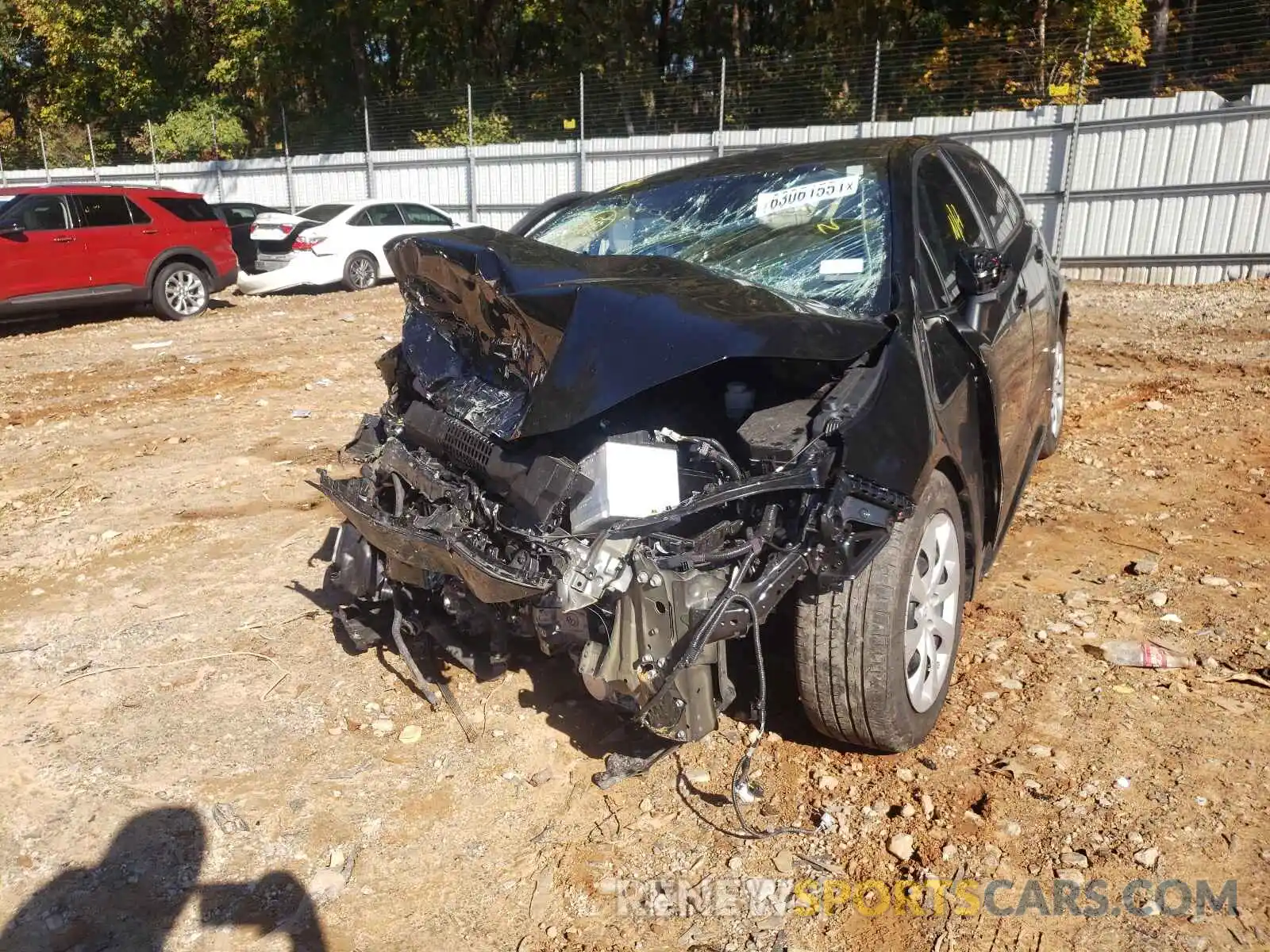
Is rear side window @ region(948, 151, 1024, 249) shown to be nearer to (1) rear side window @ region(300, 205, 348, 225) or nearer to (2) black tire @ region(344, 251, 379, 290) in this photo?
(2) black tire @ region(344, 251, 379, 290)

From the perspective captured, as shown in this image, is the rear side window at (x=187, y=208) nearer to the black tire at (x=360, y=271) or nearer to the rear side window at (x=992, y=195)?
the black tire at (x=360, y=271)

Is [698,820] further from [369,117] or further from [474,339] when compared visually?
[369,117]

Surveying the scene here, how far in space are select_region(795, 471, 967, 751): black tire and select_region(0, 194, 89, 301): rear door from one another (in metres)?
11.2

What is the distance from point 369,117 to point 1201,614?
65.3 ft

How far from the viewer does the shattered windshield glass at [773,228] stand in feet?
10.9

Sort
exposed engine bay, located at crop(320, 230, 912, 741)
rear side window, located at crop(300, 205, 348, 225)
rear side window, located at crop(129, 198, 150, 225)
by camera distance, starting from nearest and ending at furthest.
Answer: exposed engine bay, located at crop(320, 230, 912, 741)
rear side window, located at crop(129, 198, 150, 225)
rear side window, located at crop(300, 205, 348, 225)

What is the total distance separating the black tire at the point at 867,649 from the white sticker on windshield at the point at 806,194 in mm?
1338

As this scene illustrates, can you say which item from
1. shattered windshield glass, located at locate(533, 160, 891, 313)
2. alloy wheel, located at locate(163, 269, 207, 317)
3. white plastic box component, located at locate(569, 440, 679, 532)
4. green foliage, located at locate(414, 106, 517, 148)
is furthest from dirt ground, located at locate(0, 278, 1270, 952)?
green foliage, located at locate(414, 106, 517, 148)

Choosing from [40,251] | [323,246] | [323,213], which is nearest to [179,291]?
[40,251]

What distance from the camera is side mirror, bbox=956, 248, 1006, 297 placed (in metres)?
3.25

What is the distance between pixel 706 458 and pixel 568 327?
55 centimetres

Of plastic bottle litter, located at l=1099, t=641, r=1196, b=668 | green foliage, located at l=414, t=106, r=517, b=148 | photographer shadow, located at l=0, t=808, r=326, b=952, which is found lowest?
photographer shadow, located at l=0, t=808, r=326, b=952

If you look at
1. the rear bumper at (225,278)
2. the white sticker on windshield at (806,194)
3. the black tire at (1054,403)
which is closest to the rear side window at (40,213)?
the rear bumper at (225,278)

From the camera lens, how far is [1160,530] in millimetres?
4547
